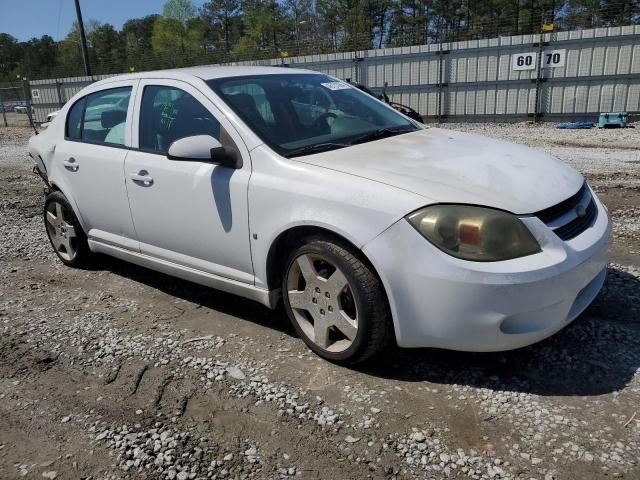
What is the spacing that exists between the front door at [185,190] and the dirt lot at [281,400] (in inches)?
20.1

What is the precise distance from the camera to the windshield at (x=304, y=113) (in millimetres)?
3416

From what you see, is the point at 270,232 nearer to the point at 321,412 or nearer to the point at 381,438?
the point at 321,412

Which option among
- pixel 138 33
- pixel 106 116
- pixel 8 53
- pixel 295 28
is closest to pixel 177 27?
pixel 138 33

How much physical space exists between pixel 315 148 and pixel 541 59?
1557 centimetres

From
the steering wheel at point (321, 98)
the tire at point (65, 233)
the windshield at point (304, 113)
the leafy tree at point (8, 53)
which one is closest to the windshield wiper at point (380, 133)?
the windshield at point (304, 113)

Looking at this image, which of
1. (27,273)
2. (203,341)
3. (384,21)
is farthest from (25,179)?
(384,21)

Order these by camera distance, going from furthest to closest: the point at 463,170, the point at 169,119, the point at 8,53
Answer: the point at 8,53 < the point at 169,119 < the point at 463,170

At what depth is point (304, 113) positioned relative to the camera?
3.71 metres

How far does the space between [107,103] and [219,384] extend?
2.62 metres

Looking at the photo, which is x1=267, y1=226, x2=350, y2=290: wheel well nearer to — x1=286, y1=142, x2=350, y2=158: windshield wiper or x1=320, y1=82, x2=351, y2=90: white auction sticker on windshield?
x1=286, y1=142, x2=350, y2=158: windshield wiper

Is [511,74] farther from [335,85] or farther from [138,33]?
[138,33]

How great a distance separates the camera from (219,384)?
3064 mm

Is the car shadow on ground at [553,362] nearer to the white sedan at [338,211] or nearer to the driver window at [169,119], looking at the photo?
the white sedan at [338,211]

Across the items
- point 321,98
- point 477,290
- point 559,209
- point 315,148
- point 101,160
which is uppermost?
point 321,98
